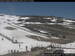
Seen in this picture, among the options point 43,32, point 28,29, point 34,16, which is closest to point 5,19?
point 34,16

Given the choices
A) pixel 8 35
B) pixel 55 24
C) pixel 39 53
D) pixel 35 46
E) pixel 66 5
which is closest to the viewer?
pixel 39 53

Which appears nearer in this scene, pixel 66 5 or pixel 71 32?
pixel 71 32

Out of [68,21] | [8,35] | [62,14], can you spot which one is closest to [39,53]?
[8,35]

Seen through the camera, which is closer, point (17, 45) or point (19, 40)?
point (17, 45)

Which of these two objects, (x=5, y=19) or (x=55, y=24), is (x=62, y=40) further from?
(x=5, y=19)

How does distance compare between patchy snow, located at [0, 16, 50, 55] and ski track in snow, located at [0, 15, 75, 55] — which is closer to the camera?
ski track in snow, located at [0, 15, 75, 55]

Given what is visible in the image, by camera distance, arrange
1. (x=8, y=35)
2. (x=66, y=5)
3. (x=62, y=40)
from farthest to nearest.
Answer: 1. (x=66, y=5)
2. (x=8, y=35)
3. (x=62, y=40)

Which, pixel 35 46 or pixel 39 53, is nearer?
pixel 39 53

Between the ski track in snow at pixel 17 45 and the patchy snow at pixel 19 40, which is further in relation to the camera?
the patchy snow at pixel 19 40

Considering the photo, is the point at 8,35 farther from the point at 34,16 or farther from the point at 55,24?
the point at 34,16
